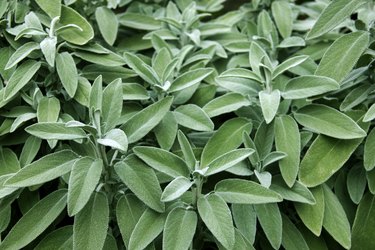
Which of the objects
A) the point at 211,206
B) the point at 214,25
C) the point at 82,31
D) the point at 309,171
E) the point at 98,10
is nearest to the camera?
the point at 211,206

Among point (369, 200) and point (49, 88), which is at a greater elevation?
point (49, 88)

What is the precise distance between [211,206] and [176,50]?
0.64 meters

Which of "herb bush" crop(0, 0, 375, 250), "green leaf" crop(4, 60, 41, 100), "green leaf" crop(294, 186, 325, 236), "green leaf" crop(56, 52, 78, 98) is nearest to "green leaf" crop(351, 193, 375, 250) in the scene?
"herb bush" crop(0, 0, 375, 250)

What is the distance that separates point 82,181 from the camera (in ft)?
3.21

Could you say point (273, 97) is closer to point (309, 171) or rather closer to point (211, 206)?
point (309, 171)

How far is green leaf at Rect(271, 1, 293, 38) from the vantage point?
154 cm

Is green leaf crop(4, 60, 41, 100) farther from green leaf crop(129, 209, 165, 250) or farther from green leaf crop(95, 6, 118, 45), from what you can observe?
green leaf crop(129, 209, 165, 250)

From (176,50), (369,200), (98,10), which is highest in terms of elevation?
(98,10)

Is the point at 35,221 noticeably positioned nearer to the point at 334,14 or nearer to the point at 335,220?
the point at 335,220

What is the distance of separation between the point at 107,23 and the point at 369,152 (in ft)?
2.60

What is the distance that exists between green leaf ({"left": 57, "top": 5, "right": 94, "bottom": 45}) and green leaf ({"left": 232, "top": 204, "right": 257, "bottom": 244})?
55 cm

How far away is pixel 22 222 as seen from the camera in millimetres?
1051

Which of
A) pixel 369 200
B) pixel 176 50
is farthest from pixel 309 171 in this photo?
pixel 176 50

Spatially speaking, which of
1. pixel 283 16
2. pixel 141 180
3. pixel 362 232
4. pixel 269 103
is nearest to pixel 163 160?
pixel 141 180
